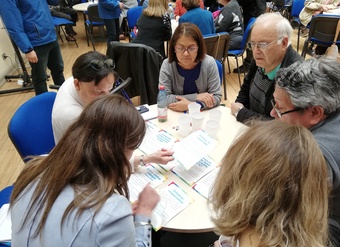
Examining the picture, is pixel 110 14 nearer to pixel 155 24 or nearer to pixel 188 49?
pixel 155 24

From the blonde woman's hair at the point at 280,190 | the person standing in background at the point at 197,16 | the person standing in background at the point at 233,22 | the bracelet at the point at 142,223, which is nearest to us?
the blonde woman's hair at the point at 280,190

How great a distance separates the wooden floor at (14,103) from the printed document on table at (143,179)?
164 centimetres

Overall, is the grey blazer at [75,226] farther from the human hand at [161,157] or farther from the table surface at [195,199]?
the human hand at [161,157]

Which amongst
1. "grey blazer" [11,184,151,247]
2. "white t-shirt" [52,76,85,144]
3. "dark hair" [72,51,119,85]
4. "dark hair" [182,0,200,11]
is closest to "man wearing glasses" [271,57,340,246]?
"grey blazer" [11,184,151,247]

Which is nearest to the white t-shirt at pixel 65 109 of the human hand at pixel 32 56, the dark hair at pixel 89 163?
the dark hair at pixel 89 163

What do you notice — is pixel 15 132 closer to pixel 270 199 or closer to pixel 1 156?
pixel 270 199

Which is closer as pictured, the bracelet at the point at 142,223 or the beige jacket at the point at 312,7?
the bracelet at the point at 142,223

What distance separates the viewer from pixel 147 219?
107 centimetres

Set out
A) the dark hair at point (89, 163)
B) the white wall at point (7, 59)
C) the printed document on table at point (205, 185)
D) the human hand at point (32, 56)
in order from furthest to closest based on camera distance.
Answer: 1. the white wall at point (7, 59)
2. the human hand at point (32, 56)
3. the printed document on table at point (205, 185)
4. the dark hair at point (89, 163)

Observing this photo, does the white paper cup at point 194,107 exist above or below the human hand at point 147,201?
above

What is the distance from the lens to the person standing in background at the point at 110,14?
453 centimetres

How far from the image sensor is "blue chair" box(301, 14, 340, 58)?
3545 millimetres

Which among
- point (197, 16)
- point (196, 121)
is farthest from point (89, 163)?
point (197, 16)

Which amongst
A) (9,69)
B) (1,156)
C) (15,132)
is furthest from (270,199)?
(9,69)
